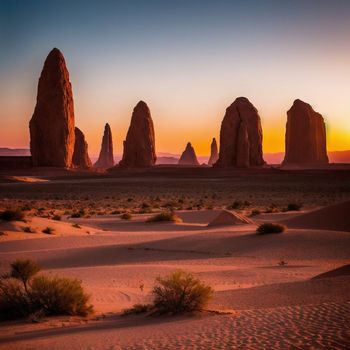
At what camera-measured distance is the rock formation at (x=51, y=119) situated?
61875 millimetres

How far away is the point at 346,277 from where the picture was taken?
8039mm

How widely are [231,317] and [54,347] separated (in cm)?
228

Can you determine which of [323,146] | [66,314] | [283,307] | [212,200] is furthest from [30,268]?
[323,146]

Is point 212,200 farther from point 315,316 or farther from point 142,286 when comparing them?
point 315,316

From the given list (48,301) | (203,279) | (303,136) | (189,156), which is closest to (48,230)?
(203,279)

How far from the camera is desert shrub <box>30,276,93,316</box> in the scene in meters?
7.02

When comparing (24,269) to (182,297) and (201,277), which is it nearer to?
(182,297)

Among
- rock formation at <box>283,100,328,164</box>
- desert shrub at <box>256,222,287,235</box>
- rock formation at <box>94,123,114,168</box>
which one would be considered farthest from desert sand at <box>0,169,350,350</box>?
rock formation at <box>94,123,114,168</box>

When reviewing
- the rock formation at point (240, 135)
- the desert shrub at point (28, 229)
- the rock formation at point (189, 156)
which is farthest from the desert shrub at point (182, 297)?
the rock formation at point (189, 156)

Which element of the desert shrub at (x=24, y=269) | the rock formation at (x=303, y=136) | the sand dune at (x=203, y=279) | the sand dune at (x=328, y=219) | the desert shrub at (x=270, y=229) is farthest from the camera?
the rock formation at (x=303, y=136)

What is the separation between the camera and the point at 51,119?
203ft

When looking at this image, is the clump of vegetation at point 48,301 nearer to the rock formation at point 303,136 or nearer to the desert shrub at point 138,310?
the desert shrub at point 138,310

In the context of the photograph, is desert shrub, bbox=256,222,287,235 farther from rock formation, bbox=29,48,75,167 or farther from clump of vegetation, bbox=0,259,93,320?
rock formation, bbox=29,48,75,167

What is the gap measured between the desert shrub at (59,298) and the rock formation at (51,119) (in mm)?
56318
